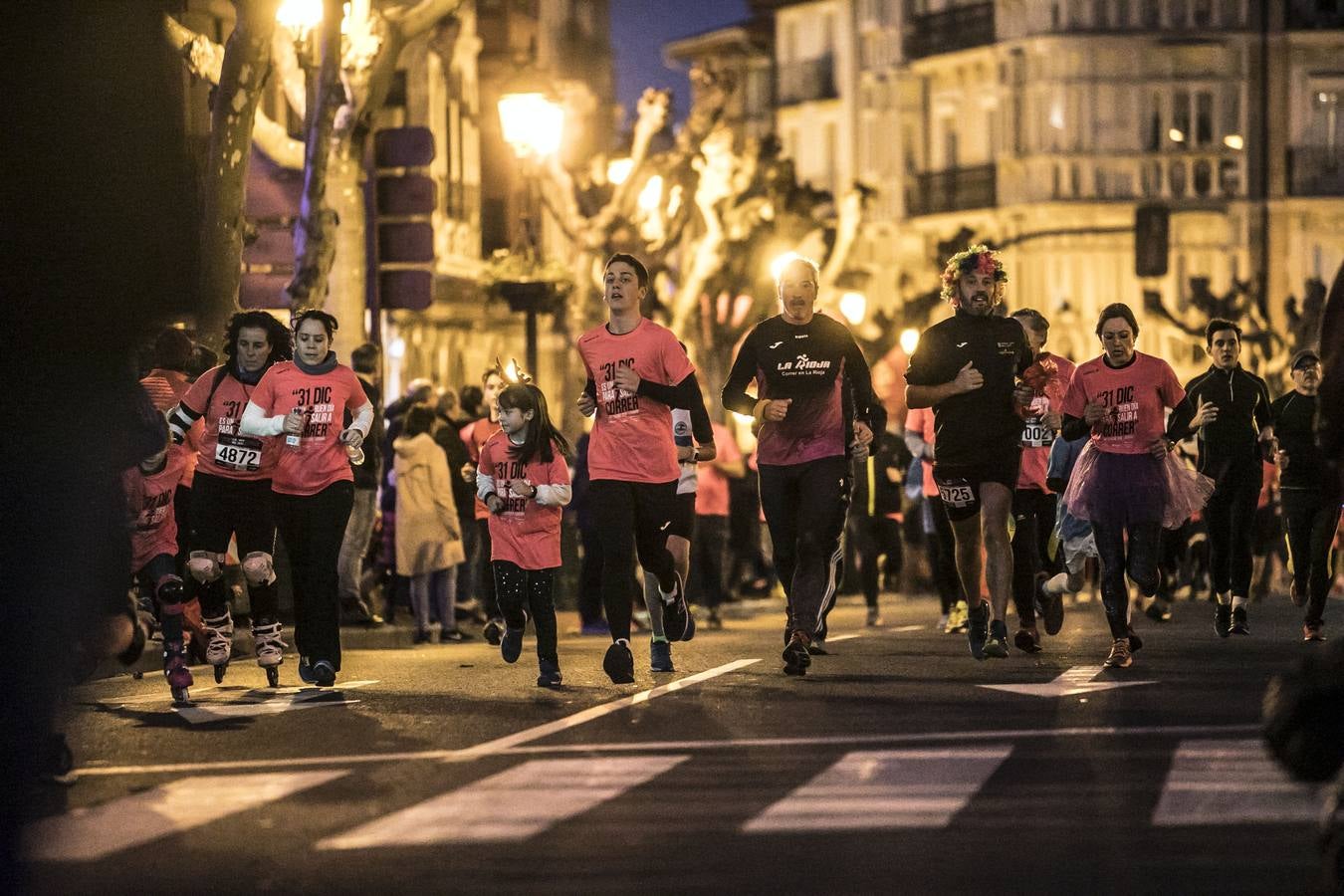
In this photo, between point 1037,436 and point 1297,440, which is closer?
point 1037,436

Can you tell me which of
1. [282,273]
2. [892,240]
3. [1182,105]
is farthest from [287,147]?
[892,240]

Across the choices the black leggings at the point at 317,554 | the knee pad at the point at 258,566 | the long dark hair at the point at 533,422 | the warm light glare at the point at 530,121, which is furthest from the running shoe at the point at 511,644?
the warm light glare at the point at 530,121

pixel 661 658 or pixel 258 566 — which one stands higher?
pixel 258 566

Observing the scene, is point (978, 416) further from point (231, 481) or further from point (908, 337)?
point (908, 337)

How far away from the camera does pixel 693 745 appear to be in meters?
10.5

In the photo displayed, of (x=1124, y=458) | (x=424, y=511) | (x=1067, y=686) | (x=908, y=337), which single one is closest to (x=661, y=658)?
(x=1067, y=686)

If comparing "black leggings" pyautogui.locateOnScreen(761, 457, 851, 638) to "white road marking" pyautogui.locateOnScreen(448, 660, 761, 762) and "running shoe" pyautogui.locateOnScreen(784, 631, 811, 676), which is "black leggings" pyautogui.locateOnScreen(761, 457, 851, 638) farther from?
"white road marking" pyautogui.locateOnScreen(448, 660, 761, 762)

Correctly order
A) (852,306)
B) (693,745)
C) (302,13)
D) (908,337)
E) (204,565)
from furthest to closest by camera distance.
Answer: (908,337) → (852,306) → (302,13) → (204,565) → (693,745)

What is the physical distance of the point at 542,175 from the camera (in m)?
33.1

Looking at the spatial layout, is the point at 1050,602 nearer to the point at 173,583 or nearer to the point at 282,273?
the point at 173,583

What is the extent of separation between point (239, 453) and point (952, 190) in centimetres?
5078

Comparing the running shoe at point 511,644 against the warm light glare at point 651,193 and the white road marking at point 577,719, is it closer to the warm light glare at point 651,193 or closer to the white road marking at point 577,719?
the white road marking at point 577,719

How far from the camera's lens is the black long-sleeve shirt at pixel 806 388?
14.0 meters

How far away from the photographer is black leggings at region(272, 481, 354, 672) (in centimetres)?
1338
